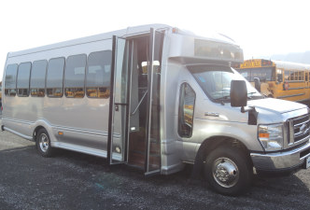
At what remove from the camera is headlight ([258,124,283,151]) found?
4051 mm

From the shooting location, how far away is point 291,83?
15531mm

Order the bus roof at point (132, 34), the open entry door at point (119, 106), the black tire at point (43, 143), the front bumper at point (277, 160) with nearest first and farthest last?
the front bumper at point (277, 160) < the bus roof at point (132, 34) < the open entry door at point (119, 106) < the black tire at point (43, 143)

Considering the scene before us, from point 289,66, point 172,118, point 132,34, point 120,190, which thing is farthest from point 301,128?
point 289,66

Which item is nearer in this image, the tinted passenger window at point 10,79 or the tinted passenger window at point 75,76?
the tinted passenger window at point 75,76

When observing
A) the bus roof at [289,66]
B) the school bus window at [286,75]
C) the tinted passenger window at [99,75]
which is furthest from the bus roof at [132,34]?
the school bus window at [286,75]

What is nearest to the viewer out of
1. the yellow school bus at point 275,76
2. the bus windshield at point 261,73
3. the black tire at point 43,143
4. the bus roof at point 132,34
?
the bus roof at point 132,34

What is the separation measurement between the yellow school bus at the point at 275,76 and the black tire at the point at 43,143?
378 inches

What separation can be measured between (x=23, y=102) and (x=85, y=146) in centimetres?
299

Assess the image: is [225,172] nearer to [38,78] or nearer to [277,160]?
[277,160]

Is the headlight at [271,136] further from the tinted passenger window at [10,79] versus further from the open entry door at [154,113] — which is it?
the tinted passenger window at [10,79]

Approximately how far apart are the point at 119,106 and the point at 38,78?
3374 millimetres

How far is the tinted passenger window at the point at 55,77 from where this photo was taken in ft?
23.1

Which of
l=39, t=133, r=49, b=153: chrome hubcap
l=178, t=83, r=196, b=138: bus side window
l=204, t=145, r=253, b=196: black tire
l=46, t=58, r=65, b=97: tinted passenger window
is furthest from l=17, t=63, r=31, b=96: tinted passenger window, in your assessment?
l=204, t=145, r=253, b=196: black tire

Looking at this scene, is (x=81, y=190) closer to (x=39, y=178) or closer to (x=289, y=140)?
(x=39, y=178)
